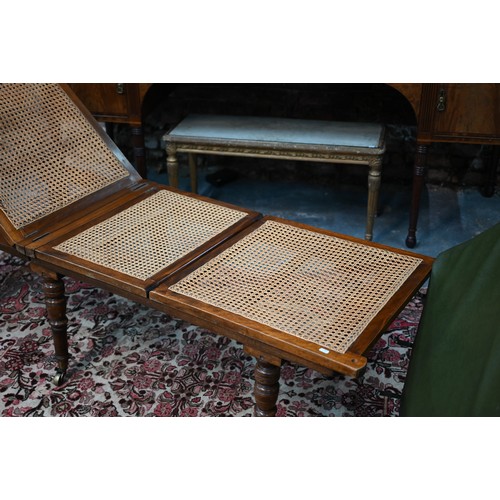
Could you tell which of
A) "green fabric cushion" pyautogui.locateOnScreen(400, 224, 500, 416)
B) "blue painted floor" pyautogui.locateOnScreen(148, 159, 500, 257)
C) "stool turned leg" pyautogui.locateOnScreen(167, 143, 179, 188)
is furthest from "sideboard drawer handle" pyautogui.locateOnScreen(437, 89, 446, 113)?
"stool turned leg" pyautogui.locateOnScreen(167, 143, 179, 188)

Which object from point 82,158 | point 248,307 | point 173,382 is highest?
point 82,158

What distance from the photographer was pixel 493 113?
A: 2.79 metres

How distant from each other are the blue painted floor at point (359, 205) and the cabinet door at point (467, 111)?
61cm

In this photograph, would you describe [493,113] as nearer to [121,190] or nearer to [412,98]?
[412,98]

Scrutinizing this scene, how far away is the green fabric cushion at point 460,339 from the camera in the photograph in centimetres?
140

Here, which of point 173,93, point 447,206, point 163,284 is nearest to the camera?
point 163,284

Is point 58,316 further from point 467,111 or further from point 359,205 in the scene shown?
point 359,205

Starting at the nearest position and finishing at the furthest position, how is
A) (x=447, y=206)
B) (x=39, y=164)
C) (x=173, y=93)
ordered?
1. (x=39, y=164)
2. (x=447, y=206)
3. (x=173, y=93)

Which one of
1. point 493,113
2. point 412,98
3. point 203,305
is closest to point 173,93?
point 412,98

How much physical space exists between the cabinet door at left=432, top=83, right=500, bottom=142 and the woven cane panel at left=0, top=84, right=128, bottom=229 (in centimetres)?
134

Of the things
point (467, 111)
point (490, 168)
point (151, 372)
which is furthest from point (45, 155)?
point (490, 168)

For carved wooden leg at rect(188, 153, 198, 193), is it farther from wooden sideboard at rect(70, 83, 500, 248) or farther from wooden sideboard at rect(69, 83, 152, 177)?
wooden sideboard at rect(70, 83, 500, 248)

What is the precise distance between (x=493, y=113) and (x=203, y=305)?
1.65 meters

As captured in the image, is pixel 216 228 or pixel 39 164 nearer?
pixel 216 228
